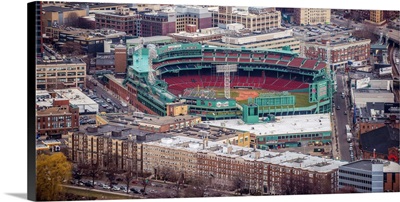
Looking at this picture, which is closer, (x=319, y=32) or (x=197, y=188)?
(x=197, y=188)

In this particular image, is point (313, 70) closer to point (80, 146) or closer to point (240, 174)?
point (240, 174)

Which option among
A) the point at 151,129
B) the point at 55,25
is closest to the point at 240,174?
the point at 151,129

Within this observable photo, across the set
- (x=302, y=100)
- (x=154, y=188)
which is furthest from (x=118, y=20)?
(x=302, y=100)

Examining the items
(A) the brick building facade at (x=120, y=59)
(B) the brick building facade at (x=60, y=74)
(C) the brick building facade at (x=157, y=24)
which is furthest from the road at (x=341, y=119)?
(B) the brick building facade at (x=60, y=74)

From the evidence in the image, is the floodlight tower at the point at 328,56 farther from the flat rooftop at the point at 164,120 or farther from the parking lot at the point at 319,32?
the flat rooftop at the point at 164,120

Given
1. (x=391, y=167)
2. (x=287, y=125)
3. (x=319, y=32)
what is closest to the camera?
(x=391, y=167)

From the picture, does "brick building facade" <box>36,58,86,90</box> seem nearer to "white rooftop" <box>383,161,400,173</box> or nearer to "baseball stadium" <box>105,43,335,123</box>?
"baseball stadium" <box>105,43,335,123</box>

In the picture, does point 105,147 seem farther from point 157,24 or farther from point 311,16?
point 311,16
